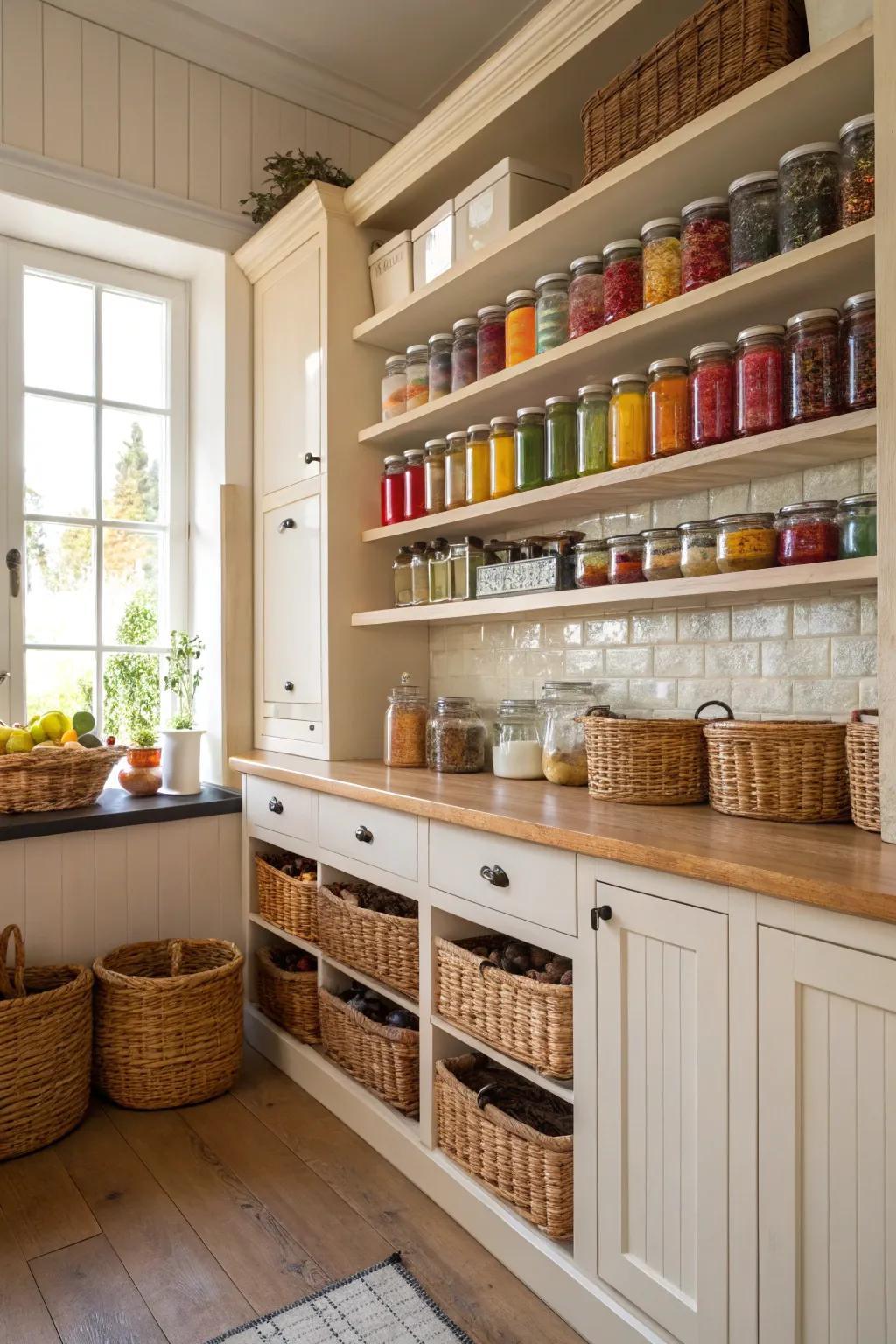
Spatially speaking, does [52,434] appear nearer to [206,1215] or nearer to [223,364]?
[223,364]

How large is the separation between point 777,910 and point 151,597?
2.60 meters

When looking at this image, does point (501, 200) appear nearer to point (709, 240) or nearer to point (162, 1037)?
point (709, 240)

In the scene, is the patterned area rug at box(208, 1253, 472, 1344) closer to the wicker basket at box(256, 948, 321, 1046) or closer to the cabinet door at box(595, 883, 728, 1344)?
the cabinet door at box(595, 883, 728, 1344)

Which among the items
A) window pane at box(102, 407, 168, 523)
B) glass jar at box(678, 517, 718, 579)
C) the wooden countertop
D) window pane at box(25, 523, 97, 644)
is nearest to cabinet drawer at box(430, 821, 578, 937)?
the wooden countertop

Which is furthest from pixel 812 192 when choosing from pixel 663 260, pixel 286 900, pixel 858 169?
pixel 286 900

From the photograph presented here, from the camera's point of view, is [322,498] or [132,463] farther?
[132,463]

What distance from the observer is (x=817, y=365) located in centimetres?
161

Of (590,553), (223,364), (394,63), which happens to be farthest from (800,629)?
(394,63)

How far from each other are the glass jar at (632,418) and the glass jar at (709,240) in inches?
8.5

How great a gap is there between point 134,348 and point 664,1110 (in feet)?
9.76

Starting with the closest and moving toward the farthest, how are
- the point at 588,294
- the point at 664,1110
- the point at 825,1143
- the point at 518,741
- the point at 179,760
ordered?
the point at 825,1143 < the point at 664,1110 < the point at 588,294 < the point at 518,741 < the point at 179,760

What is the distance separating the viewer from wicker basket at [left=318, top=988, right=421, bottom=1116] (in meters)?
2.13

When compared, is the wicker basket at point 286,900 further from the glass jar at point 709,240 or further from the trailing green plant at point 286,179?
the trailing green plant at point 286,179

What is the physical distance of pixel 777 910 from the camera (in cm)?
126
